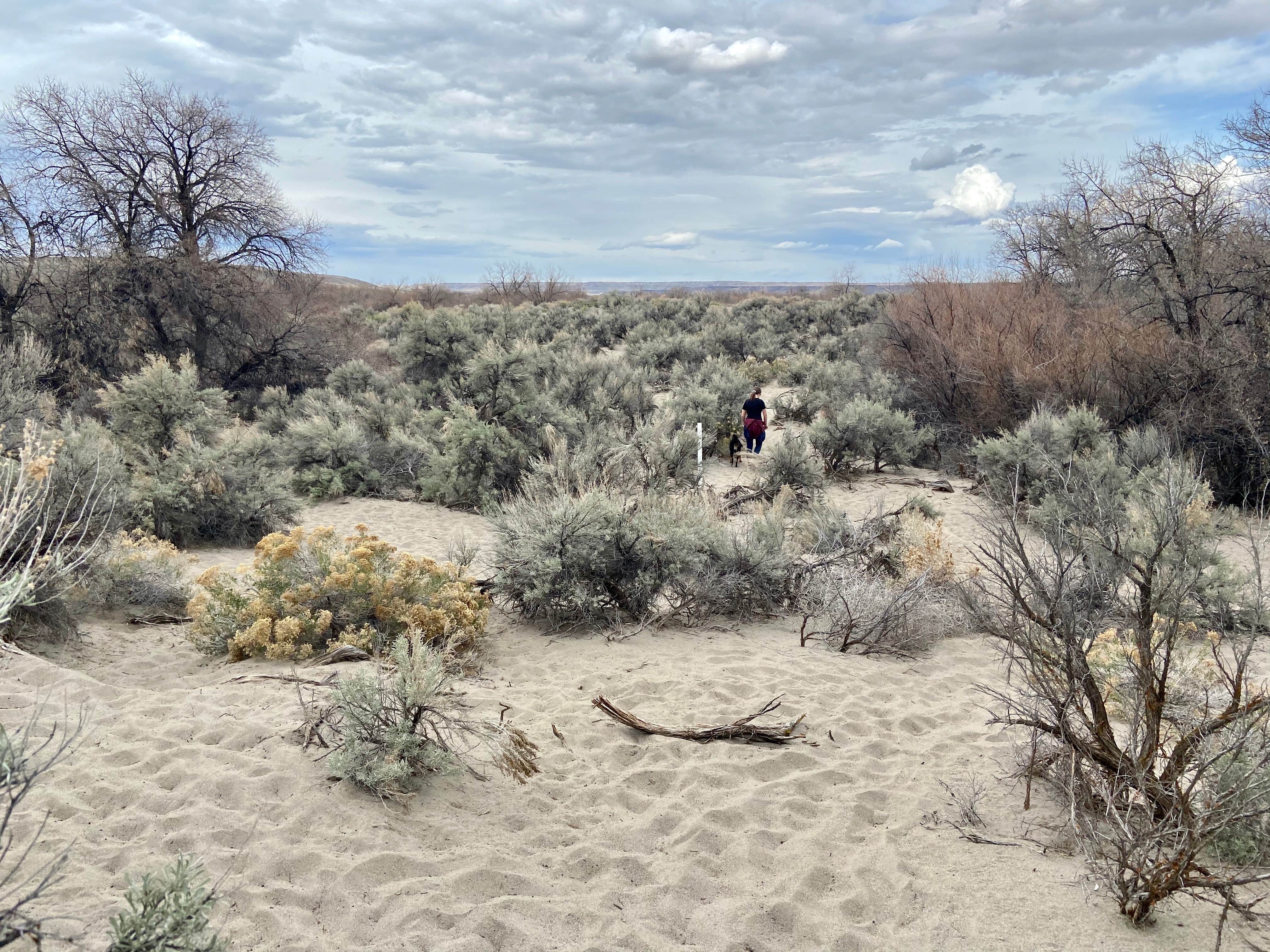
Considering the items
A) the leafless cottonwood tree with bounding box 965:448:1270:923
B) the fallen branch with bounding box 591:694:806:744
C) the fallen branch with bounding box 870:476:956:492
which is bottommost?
the fallen branch with bounding box 591:694:806:744

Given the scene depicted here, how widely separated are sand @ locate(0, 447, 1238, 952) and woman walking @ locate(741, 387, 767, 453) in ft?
34.2

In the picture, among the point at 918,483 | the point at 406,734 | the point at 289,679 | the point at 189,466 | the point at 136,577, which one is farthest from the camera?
the point at 918,483

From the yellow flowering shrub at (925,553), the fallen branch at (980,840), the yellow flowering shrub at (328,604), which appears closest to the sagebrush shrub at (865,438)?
the yellow flowering shrub at (925,553)

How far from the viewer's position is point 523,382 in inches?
560

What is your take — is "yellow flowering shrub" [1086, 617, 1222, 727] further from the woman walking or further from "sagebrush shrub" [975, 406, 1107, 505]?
the woman walking

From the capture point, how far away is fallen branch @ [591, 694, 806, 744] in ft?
15.9

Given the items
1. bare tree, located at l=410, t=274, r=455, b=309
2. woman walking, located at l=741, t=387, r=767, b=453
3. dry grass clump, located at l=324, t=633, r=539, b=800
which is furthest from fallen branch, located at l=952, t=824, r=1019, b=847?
bare tree, located at l=410, t=274, r=455, b=309

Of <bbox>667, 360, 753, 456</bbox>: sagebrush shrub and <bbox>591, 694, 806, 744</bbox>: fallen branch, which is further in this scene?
<bbox>667, 360, 753, 456</bbox>: sagebrush shrub

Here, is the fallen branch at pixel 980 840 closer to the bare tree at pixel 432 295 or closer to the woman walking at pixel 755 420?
the woman walking at pixel 755 420

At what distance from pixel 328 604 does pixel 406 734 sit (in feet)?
8.64

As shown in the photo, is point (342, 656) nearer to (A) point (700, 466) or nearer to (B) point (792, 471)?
(A) point (700, 466)

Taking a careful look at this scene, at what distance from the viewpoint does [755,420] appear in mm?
15898

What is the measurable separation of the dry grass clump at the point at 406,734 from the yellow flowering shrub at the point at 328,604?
1.51 metres

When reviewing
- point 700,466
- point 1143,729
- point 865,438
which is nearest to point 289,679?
point 1143,729
